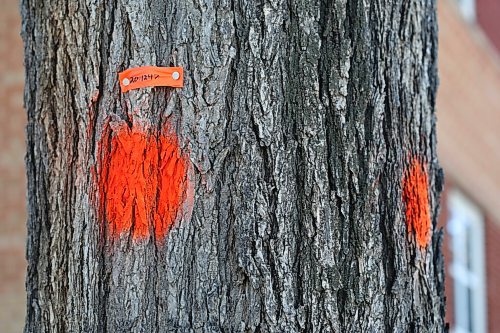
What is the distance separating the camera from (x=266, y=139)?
2453mm

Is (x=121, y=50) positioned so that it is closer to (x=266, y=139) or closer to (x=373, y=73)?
(x=266, y=139)

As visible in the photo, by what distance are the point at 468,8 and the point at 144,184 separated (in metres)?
9.30

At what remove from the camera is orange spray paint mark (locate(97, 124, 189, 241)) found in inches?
96.6

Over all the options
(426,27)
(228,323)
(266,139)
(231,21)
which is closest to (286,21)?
(231,21)

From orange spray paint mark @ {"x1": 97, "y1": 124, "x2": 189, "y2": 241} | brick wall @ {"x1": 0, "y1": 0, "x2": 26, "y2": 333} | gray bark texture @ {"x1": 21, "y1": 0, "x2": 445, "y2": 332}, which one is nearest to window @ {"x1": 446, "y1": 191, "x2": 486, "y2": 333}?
brick wall @ {"x1": 0, "y1": 0, "x2": 26, "y2": 333}

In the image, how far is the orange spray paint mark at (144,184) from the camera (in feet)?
8.05

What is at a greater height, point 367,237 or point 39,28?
point 39,28

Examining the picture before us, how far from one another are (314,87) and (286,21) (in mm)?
184

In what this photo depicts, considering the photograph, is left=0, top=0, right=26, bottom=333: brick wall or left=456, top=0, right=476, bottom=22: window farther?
left=456, top=0, right=476, bottom=22: window

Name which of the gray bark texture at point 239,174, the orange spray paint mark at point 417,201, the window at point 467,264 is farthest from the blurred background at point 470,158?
the gray bark texture at point 239,174

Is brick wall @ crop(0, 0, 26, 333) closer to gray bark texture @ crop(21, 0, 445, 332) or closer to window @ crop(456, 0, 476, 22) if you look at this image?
gray bark texture @ crop(21, 0, 445, 332)

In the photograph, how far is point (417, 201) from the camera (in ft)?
8.91

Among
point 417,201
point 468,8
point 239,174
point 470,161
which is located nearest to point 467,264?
point 470,161

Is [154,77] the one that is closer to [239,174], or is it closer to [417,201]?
[239,174]
